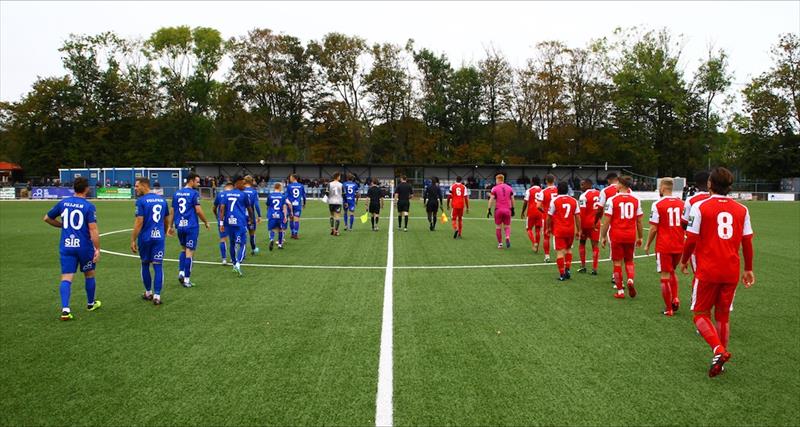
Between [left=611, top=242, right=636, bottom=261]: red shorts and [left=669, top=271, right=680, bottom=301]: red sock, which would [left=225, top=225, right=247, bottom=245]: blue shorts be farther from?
[left=669, top=271, right=680, bottom=301]: red sock

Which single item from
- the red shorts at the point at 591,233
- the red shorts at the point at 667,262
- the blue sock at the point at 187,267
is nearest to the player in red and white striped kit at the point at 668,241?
the red shorts at the point at 667,262

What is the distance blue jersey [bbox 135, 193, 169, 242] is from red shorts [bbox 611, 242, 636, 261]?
6.93m

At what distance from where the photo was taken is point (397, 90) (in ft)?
210

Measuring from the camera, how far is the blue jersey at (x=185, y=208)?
9273 mm

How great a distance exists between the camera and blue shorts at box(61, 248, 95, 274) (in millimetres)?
7141

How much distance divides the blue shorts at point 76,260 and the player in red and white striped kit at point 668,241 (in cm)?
770

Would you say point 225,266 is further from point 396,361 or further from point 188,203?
point 396,361

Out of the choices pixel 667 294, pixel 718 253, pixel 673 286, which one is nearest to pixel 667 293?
pixel 667 294

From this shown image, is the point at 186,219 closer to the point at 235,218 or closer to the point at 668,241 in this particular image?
the point at 235,218

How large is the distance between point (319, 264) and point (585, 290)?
571cm

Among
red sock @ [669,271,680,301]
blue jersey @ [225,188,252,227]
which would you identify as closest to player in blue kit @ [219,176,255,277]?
blue jersey @ [225,188,252,227]

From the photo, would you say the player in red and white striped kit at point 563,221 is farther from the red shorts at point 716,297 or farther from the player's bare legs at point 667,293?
the red shorts at point 716,297

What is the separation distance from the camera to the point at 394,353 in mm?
5664

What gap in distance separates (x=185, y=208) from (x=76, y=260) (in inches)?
90.3
